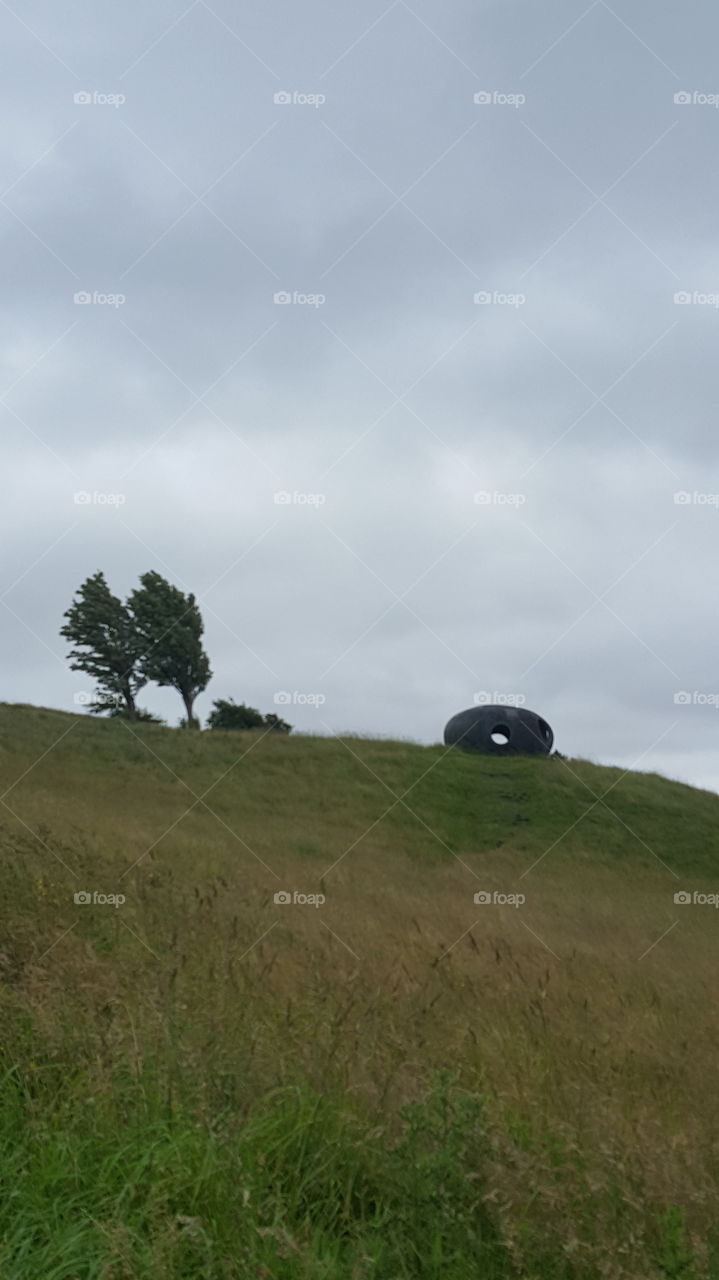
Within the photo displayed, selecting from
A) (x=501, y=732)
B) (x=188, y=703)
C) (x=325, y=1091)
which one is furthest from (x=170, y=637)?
(x=325, y=1091)

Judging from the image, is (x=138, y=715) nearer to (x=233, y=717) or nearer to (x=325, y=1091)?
(x=233, y=717)

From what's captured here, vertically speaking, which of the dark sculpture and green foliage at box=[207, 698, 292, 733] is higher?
green foliage at box=[207, 698, 292, 733]

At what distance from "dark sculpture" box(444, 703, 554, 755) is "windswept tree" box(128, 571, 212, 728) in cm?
1738

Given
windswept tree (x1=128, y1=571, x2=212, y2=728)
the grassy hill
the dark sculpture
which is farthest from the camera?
windswept tree (x1=128, y1=571, x2=212, y2=728)

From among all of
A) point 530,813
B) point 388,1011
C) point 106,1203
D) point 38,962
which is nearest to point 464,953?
point 388,1011

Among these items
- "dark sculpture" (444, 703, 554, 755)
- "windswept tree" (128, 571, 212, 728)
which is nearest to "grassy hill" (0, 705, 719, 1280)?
"dark sculpture" (444, 703, 554, 755)

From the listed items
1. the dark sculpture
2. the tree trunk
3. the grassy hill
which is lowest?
the grassy hill

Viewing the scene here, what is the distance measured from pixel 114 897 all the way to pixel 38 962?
2.15 m

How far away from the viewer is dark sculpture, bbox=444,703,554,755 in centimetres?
4400

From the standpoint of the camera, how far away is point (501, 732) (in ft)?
146

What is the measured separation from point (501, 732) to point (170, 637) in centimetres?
2113

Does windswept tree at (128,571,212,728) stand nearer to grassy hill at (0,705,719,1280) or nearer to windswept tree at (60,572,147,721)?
windswept tree at (60,572,147,721)

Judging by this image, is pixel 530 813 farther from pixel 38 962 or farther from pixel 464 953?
pixel 38 962

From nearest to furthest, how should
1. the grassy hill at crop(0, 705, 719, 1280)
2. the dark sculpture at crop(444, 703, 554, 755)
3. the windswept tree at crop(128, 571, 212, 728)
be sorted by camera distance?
the grassy hill at crop(0, 705, 719, 1280) → the dark sculpture at crop(444, 703, 554, 755) → the windswept tree at crop(128, 571, 212, 728)
